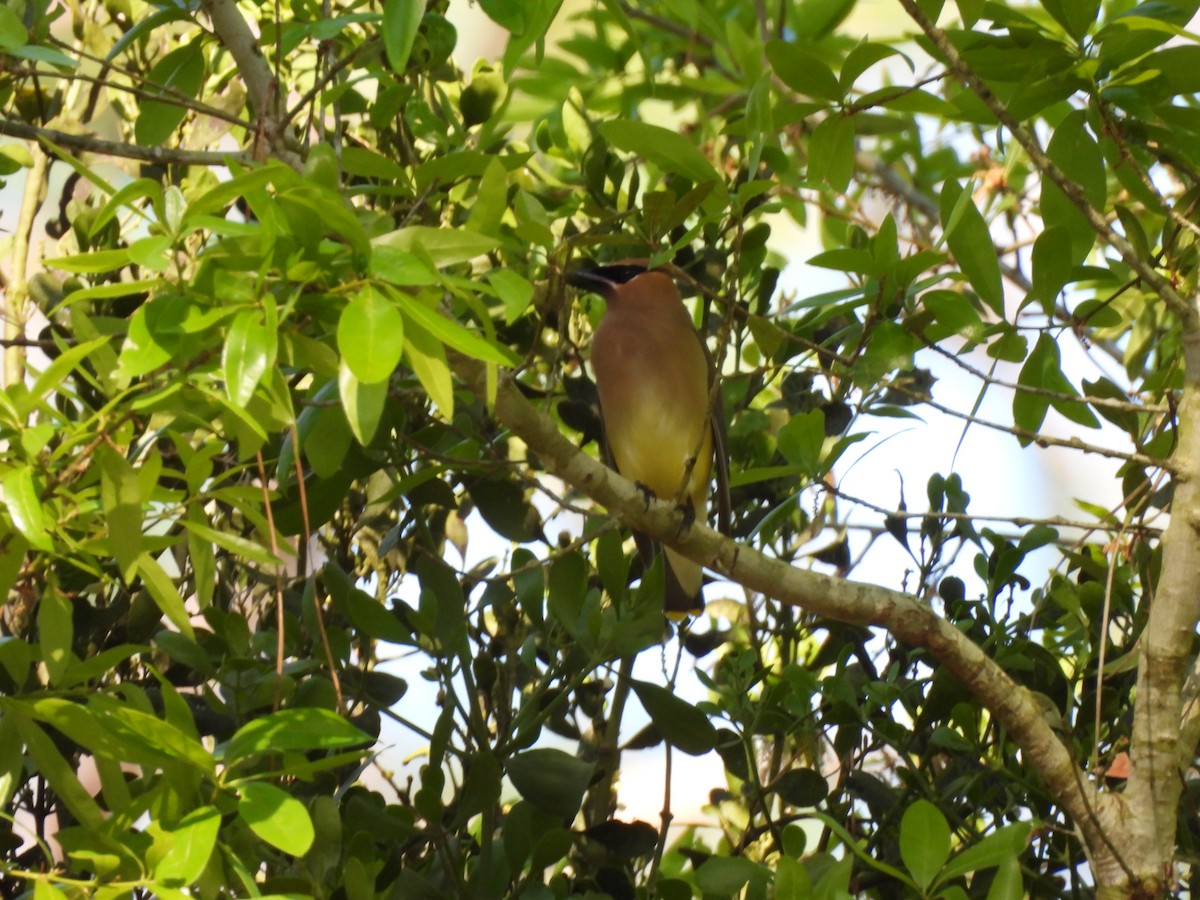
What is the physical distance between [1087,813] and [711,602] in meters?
1.09

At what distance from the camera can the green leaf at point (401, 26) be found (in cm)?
124

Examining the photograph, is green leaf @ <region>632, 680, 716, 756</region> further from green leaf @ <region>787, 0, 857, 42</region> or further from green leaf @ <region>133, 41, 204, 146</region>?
green leaf @ <region>787, 0, 857, 42</region>

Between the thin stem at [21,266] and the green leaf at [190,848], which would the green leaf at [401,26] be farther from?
the thin stem at [21,266]

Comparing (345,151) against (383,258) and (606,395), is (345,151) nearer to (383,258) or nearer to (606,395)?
(383,258)

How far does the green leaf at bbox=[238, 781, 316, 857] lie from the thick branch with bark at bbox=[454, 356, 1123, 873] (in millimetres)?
467

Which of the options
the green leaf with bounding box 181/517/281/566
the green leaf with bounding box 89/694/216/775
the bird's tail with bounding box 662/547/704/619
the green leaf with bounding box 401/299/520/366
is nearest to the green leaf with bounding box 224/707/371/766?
the green leaf with bounding box 89/694/216/775

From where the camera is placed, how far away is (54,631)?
129 centimetres

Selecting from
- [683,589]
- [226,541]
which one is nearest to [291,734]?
[226,541]

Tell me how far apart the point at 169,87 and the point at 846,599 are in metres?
1.06

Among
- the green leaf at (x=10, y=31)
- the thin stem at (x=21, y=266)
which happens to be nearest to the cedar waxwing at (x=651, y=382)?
the thin stem at (x=21, y=266)

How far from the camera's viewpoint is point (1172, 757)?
4.77 ft

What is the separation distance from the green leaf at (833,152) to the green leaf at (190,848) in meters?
1.00

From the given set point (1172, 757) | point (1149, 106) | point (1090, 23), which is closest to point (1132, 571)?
point (1172, 757)

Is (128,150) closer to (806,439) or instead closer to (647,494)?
(806,439)
